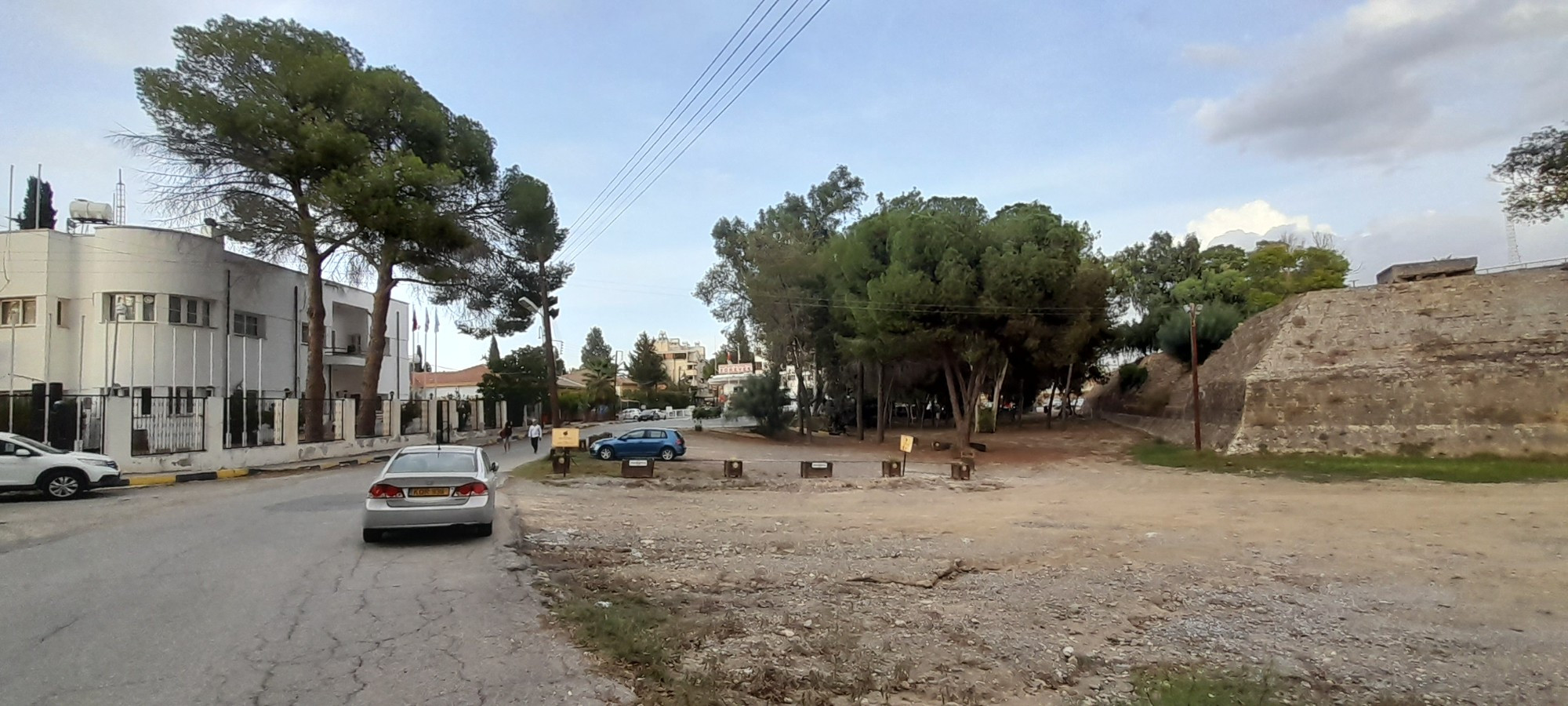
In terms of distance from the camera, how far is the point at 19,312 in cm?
3188

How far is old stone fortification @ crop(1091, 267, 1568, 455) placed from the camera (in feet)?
95.2

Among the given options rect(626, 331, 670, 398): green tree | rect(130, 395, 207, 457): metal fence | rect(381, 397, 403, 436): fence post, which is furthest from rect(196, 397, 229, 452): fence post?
rect(626, 331, 670, 398): green tree

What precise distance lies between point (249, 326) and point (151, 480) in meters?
16.9

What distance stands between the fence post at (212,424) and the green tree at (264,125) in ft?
21.1

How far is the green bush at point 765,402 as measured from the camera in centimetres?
5381

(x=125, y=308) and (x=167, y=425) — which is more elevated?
(x=125, y=308)

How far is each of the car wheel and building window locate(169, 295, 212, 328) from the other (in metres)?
17.0

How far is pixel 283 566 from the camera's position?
9.95 meters

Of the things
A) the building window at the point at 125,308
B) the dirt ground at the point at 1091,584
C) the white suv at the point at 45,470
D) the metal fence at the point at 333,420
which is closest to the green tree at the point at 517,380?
the metal fence at the point at 333,420

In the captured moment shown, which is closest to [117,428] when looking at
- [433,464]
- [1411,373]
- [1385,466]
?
[433,464]

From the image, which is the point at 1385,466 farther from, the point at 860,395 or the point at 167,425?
the point at 167,425

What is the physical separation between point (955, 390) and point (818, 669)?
38.0 metres

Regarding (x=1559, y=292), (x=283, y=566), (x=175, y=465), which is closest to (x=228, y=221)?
(x=175, y=465)

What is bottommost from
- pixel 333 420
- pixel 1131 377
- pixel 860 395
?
pixel 333 420
